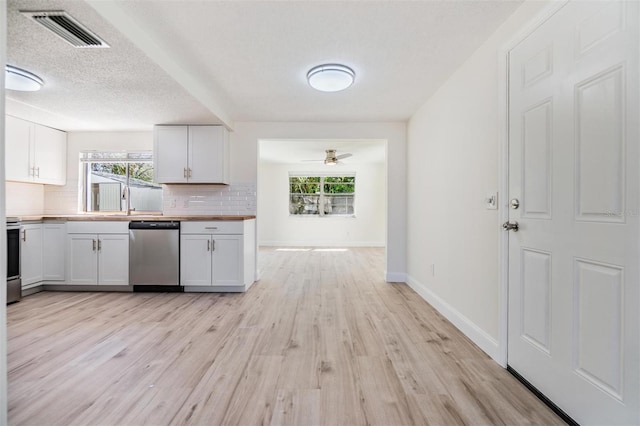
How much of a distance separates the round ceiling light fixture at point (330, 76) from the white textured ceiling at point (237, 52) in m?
0.08

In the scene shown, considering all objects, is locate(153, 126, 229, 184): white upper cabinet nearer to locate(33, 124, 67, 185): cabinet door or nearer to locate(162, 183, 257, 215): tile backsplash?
locate(162, 183, 257, 215): tile backsplash

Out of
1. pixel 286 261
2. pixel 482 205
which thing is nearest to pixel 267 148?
pixel 286 261

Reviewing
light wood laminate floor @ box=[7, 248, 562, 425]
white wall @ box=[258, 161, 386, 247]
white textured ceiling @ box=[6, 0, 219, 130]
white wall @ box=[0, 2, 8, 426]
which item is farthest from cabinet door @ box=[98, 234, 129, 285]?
white wall @ box=[258, 161, 386, 247]

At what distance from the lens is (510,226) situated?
5.90 feet

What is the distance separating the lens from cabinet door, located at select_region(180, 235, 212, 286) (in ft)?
11.4

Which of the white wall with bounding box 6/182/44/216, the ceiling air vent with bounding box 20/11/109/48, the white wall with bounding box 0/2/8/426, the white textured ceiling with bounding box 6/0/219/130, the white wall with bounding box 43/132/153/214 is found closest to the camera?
the white wall with bounding box 0/2/8/426

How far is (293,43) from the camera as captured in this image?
213 cm

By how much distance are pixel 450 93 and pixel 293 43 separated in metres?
1.53

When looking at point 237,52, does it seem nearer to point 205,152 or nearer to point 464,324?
point 205,152

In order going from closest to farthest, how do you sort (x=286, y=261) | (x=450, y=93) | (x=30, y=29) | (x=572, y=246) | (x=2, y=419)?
(x=2, y=419), (x=572, y=246), (x=30, y=29), (x=450, y=93), (x=286, y=261)

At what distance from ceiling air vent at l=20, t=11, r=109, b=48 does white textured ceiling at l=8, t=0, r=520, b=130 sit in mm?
60

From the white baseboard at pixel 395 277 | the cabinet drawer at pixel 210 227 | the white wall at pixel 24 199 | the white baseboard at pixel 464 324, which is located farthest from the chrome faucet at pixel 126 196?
the white baseboard at pixel 464 324

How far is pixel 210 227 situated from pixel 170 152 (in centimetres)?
120

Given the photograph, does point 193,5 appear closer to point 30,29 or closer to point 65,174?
point 30,29
